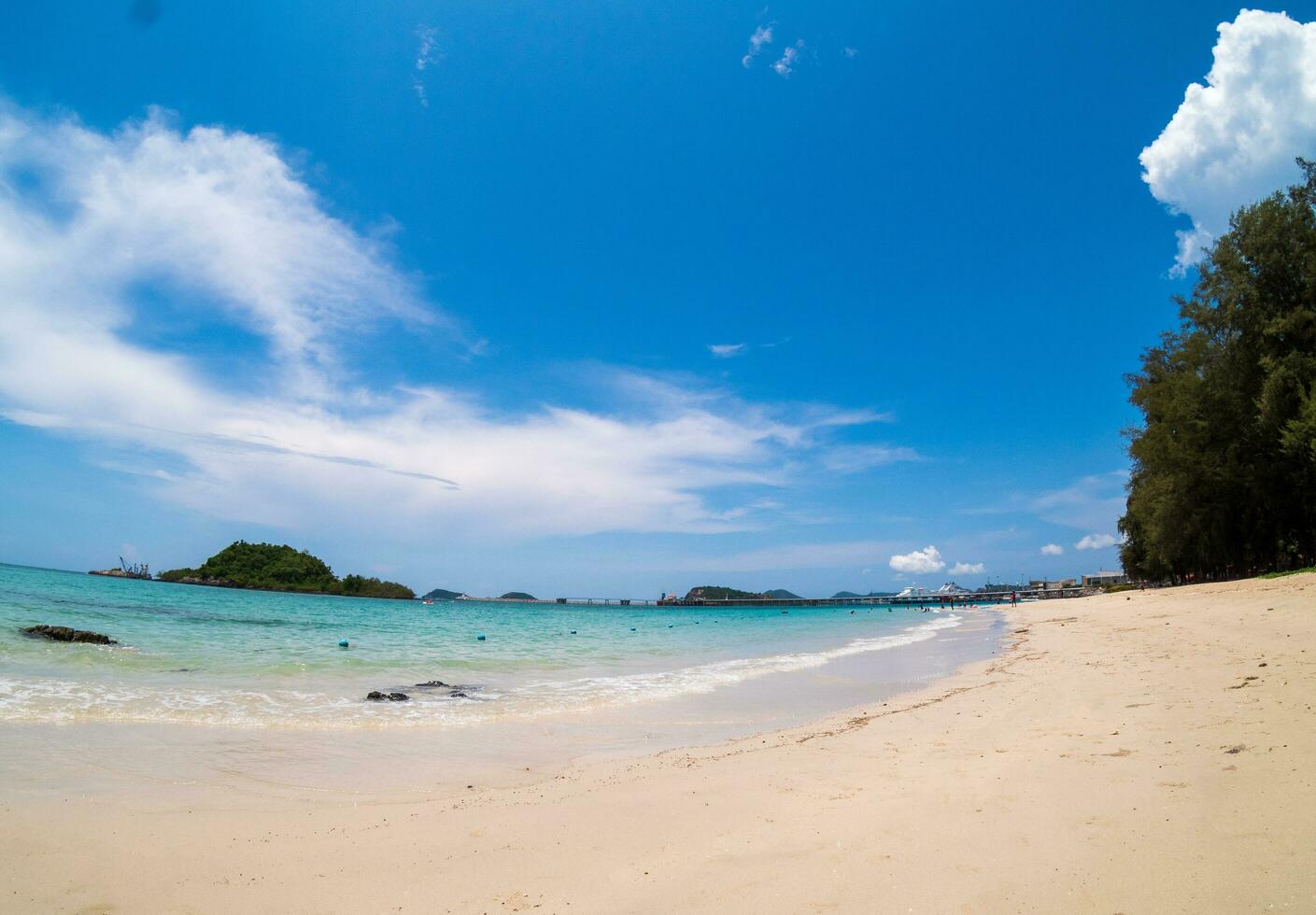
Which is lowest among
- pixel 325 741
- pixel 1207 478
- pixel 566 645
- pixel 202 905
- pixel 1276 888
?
pixel 566 645

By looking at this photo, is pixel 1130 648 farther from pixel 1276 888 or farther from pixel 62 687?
pixel 62 687

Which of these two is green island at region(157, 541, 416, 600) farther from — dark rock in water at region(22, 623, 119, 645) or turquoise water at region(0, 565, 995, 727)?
dark rock in water at region(22, 623, 119, 645)

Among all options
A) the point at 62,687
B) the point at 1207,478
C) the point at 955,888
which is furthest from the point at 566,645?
the point at 1207,478

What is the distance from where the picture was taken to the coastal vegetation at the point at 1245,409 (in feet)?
74.8

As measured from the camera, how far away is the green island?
114 metres

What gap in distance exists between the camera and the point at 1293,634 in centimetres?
996

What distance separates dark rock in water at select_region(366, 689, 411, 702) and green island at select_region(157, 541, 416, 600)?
123580mm

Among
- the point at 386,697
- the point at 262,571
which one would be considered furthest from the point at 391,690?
the point at 262,571

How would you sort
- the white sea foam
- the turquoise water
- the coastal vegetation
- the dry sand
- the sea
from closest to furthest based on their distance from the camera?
1. the dry sand
2. the sea
3. the white sea foam
4. the turquoise water
5. the coastal vegetation

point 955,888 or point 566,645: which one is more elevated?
point 955,888

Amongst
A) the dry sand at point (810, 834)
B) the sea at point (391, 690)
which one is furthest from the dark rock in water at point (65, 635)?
the dry sand at point (810, 834)

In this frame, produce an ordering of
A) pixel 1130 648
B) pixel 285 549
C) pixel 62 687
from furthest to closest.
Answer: pixel 285 549, pixel 1130 648, pixel 62 687

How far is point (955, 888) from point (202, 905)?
4870 mm

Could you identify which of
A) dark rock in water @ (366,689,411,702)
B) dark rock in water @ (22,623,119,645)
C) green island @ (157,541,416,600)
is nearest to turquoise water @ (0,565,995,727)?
dark rock in water @ (366,689,411,702)
